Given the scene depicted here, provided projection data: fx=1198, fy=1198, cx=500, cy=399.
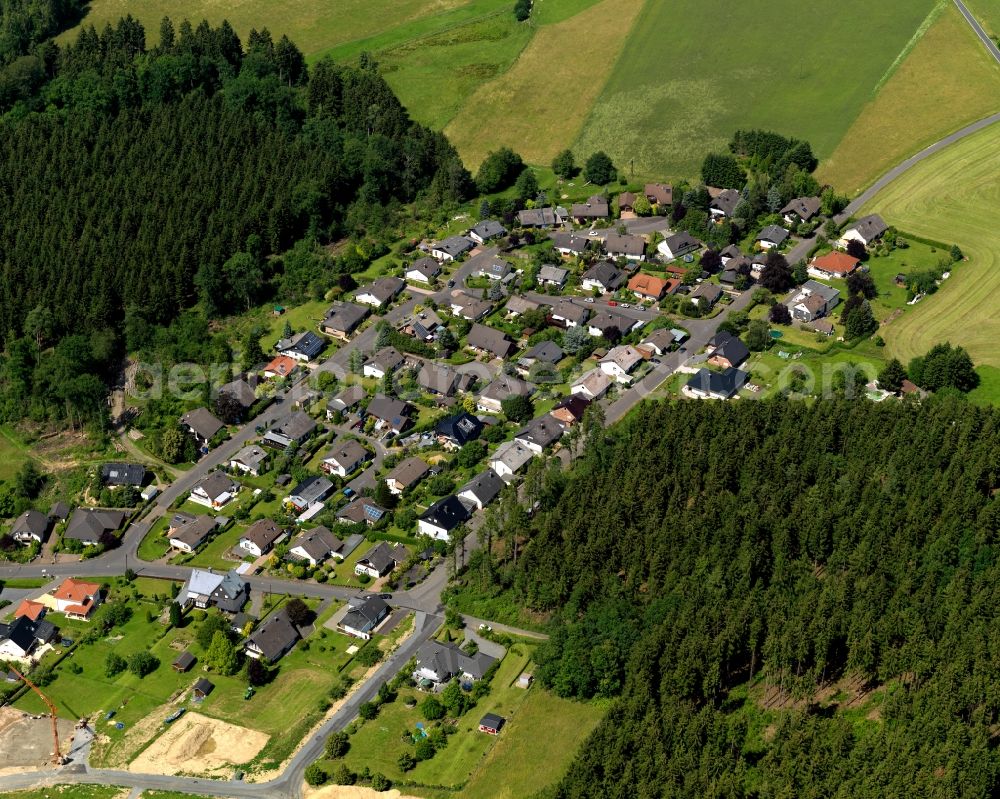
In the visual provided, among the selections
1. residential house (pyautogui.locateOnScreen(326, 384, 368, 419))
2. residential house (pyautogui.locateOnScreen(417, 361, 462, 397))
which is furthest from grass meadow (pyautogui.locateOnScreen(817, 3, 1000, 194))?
residential house (pyautogui.locateOnScreen(326, 384, 368, 419))

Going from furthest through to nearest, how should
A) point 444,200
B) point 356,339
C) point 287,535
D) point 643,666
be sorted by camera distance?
point 444,200, point 356,339, point 287,535, point 643,666

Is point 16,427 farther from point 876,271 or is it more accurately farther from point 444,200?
point 876,271

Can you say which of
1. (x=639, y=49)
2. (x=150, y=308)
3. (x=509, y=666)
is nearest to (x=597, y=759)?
(x=509, y=666)

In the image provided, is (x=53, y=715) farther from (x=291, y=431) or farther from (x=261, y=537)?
(x=291, y=431)

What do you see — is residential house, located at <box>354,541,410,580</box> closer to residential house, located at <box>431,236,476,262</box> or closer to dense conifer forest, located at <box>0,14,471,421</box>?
dense conifer forest, located at <box>0,14,471,421</box>

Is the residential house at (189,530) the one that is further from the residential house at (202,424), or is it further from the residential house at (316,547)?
the residential house at (202,424)

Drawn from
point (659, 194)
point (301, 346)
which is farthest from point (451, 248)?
point (659, 194)
